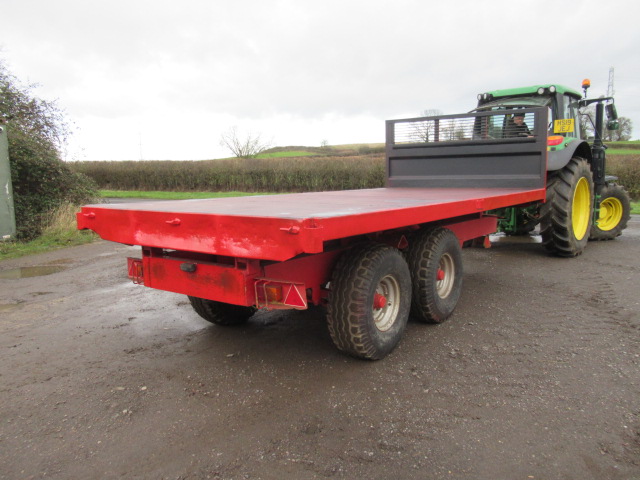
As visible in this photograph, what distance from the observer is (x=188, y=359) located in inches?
139

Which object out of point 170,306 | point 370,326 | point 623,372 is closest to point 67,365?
point 170,306

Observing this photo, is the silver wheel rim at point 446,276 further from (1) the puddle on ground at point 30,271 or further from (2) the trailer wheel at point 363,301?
(1) the puddle on ground at point 30,271

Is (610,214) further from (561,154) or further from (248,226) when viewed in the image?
(248,226)

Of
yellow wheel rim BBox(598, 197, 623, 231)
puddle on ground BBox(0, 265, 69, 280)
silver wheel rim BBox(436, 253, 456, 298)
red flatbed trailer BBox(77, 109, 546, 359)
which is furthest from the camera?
yellow wheel rim BBox(598, 197, 623, 231)

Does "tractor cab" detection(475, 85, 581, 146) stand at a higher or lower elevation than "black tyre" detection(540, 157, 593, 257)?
higher

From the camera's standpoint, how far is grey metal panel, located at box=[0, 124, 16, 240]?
8438 millimetres

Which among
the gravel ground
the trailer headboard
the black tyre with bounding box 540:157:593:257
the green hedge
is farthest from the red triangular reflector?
the green hedge

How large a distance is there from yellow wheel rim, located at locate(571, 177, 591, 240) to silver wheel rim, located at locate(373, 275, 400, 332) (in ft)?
15.9

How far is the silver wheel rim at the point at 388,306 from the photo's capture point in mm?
3471

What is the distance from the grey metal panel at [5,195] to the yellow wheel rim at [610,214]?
1081cm

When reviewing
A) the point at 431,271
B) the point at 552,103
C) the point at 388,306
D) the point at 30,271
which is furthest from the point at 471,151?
the point at 30,271

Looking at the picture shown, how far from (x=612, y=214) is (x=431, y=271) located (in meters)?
6.60

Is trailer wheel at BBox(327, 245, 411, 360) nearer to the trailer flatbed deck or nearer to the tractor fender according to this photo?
the trailer flatbed deck

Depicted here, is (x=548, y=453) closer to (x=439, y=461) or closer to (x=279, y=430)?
(x=439, y=461)
